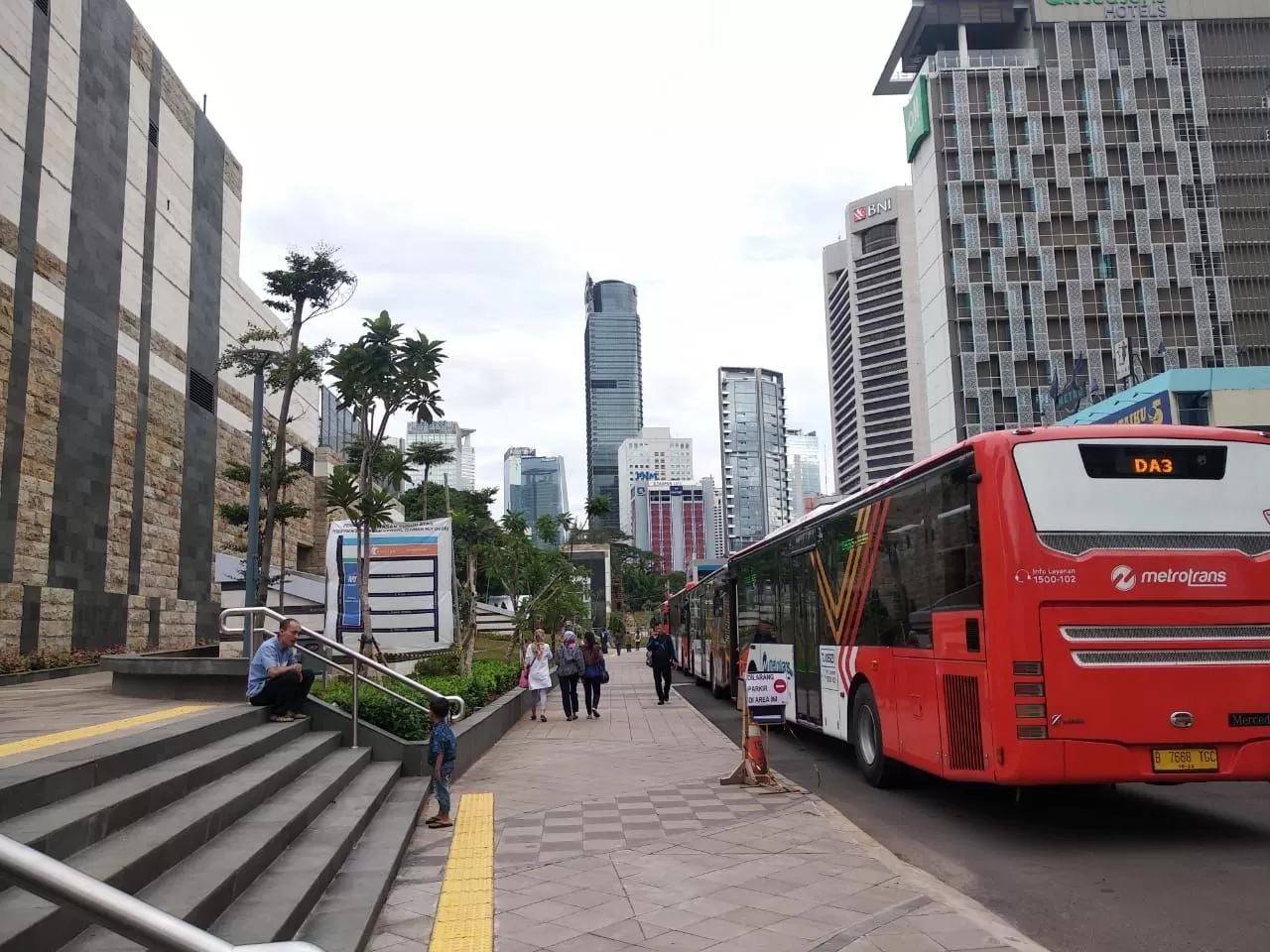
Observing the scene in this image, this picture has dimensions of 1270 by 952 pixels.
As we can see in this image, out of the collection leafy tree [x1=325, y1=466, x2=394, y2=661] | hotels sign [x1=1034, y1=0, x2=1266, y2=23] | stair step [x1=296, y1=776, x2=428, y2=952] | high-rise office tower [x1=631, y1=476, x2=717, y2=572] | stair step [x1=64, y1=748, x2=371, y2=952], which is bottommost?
stair step [x1=296, y1=776, x2=428, y2=952]

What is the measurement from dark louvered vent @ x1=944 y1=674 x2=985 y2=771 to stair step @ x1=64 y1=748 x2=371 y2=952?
206 inches

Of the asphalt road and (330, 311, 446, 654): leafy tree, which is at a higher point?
(330, 311, 446, 654): leafy tree

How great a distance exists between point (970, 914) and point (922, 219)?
88.4 m

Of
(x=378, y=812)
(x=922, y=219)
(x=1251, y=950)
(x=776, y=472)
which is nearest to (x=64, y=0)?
(x=378, y=812)

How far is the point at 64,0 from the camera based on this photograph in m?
24.2

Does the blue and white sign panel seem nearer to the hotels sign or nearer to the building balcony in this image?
the building balcony

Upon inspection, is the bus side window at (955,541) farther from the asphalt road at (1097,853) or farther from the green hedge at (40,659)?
the green hedge at (40,659)

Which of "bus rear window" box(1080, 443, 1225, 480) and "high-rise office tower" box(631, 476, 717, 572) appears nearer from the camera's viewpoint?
"bus rear window" box(1080, 443, 1225, 480)

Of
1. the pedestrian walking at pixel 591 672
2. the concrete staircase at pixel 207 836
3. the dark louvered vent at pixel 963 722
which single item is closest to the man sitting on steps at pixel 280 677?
the concrete staircase at pixel 207 836

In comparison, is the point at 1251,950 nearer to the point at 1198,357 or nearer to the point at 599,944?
the point at 599,944

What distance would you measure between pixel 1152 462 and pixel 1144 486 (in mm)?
241

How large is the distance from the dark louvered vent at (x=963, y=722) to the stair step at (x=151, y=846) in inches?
218

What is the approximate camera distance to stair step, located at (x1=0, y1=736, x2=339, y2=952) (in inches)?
149

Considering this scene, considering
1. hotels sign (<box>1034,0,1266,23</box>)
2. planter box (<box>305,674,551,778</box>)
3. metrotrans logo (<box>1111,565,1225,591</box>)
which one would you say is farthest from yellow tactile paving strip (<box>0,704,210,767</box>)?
hotels sign (<box>1034,0,1266,23</box>)
